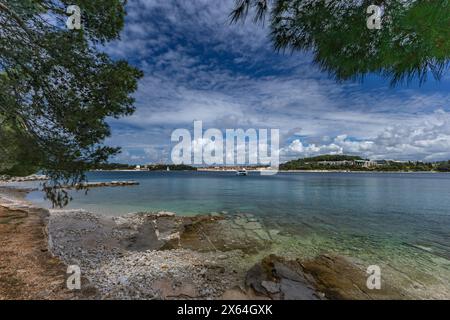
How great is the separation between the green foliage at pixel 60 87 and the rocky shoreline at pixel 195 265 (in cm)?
294

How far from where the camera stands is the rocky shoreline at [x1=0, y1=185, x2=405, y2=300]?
17.3ft

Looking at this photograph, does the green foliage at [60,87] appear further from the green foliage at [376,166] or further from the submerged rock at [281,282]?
the green foliage at [376,166]

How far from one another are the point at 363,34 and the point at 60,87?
6.13 meters

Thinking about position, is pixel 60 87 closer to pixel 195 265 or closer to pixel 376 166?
pixel 195 265

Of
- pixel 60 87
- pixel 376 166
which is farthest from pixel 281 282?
pixel 376 166

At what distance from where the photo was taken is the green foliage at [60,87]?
15.3ft

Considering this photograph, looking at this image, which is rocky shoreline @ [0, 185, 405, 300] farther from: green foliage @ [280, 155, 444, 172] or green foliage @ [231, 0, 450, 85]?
green foliage @ [280, 155, 444, 172]

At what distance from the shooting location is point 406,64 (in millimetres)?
3549

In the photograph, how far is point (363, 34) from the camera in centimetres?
349

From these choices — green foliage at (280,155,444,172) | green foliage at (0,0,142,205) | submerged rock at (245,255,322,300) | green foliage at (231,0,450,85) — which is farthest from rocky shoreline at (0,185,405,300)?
green foliage at (280,155,444,172)

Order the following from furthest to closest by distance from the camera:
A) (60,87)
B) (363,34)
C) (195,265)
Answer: (195,265)
(60,87)
(363,34)

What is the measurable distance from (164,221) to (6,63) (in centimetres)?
1139
